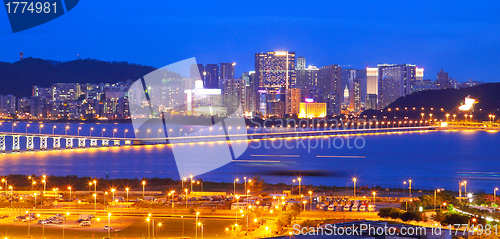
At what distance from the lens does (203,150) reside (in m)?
18.6

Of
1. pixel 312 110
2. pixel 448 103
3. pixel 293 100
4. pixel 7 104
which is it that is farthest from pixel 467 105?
pixel 7 104

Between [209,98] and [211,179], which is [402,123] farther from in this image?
[211,179]

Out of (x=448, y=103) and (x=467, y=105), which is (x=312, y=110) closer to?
Answer: (x=448, y=103)

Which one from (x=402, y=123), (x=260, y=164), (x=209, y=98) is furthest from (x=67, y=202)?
(x=209, y=98)

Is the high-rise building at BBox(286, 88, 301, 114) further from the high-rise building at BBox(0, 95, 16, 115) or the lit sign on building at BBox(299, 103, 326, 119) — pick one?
the high-rise building at BBox(0, 95, 16, 115)

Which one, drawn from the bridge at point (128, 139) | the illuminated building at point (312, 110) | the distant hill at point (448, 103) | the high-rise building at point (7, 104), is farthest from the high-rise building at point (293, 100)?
the high-rise building at point (7, 104)

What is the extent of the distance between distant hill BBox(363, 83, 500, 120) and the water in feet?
48.9

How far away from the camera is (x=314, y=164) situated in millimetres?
14789

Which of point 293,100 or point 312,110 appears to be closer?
point 312,110

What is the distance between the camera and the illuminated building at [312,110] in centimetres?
4269

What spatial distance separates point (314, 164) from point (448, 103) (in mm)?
26499

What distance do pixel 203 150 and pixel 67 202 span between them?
11.1 m

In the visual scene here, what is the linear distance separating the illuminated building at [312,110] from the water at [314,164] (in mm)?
20746

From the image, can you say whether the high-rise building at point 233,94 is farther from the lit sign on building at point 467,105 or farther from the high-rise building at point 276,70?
the lit sign on building at point 467,105
